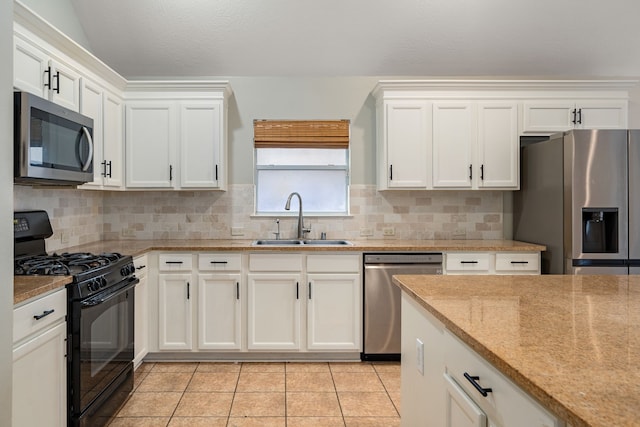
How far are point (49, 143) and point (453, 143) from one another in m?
3.03

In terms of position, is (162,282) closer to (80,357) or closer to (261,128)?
(80,357)

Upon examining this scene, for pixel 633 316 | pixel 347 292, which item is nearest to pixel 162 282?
pixel 347 292

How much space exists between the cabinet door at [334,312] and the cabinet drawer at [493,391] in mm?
1959

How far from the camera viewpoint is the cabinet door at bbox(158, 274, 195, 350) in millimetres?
3309

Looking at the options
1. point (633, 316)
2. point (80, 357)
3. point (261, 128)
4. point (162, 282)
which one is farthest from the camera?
point (261, 128)

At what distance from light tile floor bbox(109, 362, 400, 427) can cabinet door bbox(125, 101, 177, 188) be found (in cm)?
155

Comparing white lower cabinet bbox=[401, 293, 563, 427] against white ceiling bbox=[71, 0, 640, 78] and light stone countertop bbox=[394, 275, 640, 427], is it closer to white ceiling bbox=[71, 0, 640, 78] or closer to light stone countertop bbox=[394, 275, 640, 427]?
light stone countertop bbox=[394, 275, 640, 427]

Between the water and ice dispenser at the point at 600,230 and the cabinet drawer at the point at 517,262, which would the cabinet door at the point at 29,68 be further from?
the water and ice dispenser at the point at 600,230

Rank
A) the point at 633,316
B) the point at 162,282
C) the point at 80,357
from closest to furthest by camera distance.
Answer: the point at 633,316, the point at 80,357, the point at 162,282

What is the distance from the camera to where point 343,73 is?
400 centimetres

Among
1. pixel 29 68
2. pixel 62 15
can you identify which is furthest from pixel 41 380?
pixel 62 15

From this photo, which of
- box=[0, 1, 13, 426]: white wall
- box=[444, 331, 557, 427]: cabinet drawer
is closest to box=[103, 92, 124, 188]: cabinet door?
box=[0, 1, 13, 426]: white wall

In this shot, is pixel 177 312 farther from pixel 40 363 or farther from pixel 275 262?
pixel 40 363

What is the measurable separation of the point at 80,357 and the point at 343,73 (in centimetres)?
317
